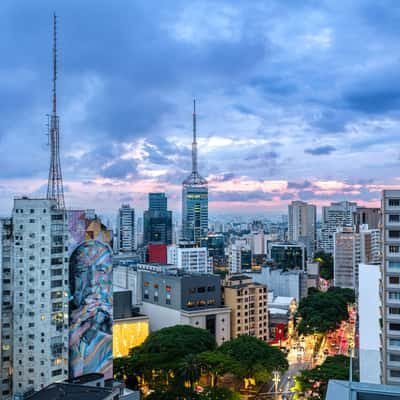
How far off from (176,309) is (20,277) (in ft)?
43.0

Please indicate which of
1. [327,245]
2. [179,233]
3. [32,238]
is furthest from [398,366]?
[179,233]

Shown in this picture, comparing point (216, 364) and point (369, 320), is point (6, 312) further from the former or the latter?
point (369, 320)

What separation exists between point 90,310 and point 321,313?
2063 centimetres

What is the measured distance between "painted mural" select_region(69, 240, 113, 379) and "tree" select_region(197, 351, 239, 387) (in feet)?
15.1

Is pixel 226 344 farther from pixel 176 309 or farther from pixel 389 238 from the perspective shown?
pixel 389 238

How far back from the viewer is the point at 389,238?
17.9m

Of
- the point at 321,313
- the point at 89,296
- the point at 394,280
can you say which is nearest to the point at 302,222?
→ the point at 321,313

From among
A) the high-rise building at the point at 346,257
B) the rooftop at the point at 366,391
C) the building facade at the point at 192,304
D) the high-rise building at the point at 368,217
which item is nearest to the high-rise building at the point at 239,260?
the high-rise building at the point at 368,217

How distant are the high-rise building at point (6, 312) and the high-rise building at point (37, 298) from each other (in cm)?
23

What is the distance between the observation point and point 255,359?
26266 mm

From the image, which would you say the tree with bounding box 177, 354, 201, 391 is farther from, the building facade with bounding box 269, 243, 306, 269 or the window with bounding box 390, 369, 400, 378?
the building facade with bounding box 269, 243, 306, 269

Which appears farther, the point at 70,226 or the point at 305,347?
the point at 305,347

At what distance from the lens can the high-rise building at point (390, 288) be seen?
56.5 ft

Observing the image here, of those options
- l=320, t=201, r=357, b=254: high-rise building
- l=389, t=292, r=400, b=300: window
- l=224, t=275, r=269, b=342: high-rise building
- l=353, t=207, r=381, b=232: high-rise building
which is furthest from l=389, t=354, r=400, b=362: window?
l=320, t=201, r=357, b=254: high-rise building
